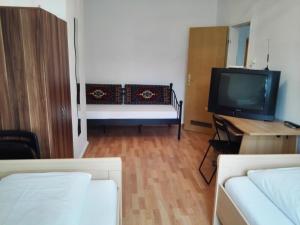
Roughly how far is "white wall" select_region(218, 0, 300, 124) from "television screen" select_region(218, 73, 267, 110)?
0.80 feet

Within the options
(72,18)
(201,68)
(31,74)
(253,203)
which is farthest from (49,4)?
(201,68)

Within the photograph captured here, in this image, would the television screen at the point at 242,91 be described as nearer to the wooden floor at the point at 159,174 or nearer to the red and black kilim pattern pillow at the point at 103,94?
the wooden floor at the point at 159,174

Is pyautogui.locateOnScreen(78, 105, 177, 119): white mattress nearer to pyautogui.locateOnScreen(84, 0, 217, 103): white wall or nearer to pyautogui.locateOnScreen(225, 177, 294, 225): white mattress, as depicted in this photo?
pyautogui.locateOnScreen(84, 0, 217, 103): white wall

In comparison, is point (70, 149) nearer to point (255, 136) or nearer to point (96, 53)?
point (255, 136)

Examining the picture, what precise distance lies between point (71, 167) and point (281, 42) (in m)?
2.53

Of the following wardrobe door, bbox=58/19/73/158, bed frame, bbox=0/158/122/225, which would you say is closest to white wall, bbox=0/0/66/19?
wardrobe door, bbox=58/19/73/158

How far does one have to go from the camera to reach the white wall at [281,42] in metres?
2.51

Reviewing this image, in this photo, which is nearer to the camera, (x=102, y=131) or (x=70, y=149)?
(x=70, y=149)

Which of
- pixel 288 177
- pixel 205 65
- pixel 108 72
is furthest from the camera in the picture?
pixel 108 72

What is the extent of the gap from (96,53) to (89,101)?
3.07ft

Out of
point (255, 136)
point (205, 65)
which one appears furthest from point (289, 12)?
point (205, 65)

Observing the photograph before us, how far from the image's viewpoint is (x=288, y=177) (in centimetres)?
153

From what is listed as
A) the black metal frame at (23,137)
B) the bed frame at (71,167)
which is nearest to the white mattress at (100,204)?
the bed frame at (71,167)

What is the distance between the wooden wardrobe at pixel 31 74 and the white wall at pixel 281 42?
2322 mm
